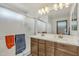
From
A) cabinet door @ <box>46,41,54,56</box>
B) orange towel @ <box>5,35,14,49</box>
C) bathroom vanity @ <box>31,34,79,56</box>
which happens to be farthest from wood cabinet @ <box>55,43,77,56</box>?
orange towel @ <box>5,35,14,49</box>

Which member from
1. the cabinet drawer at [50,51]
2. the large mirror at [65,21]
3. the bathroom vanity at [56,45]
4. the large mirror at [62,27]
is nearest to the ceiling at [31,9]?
the large mirror at [65,21]

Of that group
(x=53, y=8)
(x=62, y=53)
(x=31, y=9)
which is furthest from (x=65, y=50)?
(x=31, y=9)

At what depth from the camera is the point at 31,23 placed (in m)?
1.59

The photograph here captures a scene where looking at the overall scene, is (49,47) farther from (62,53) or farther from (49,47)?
(62,53)

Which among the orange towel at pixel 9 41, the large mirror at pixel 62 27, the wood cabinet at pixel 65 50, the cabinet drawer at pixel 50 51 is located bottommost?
the cabinet drawer at pixel 50 51

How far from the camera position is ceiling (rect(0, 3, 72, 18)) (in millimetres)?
1373

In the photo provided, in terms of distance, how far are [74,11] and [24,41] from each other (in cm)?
89

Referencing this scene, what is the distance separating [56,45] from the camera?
64.1 inches

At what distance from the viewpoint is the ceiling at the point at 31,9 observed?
1.37m

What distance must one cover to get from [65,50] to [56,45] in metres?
0.20

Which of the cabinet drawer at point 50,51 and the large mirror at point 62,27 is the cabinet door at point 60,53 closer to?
the cabinet drawer at point 50,51

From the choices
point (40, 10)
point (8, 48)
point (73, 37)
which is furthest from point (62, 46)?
point (8, 48)

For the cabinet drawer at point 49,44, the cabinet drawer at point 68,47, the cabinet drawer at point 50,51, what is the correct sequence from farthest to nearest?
the cabinet drawer at point 49,44
the cabinet drawer at point 50,51
the cabinet drawer at point 68,47

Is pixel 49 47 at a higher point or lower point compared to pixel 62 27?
lower
